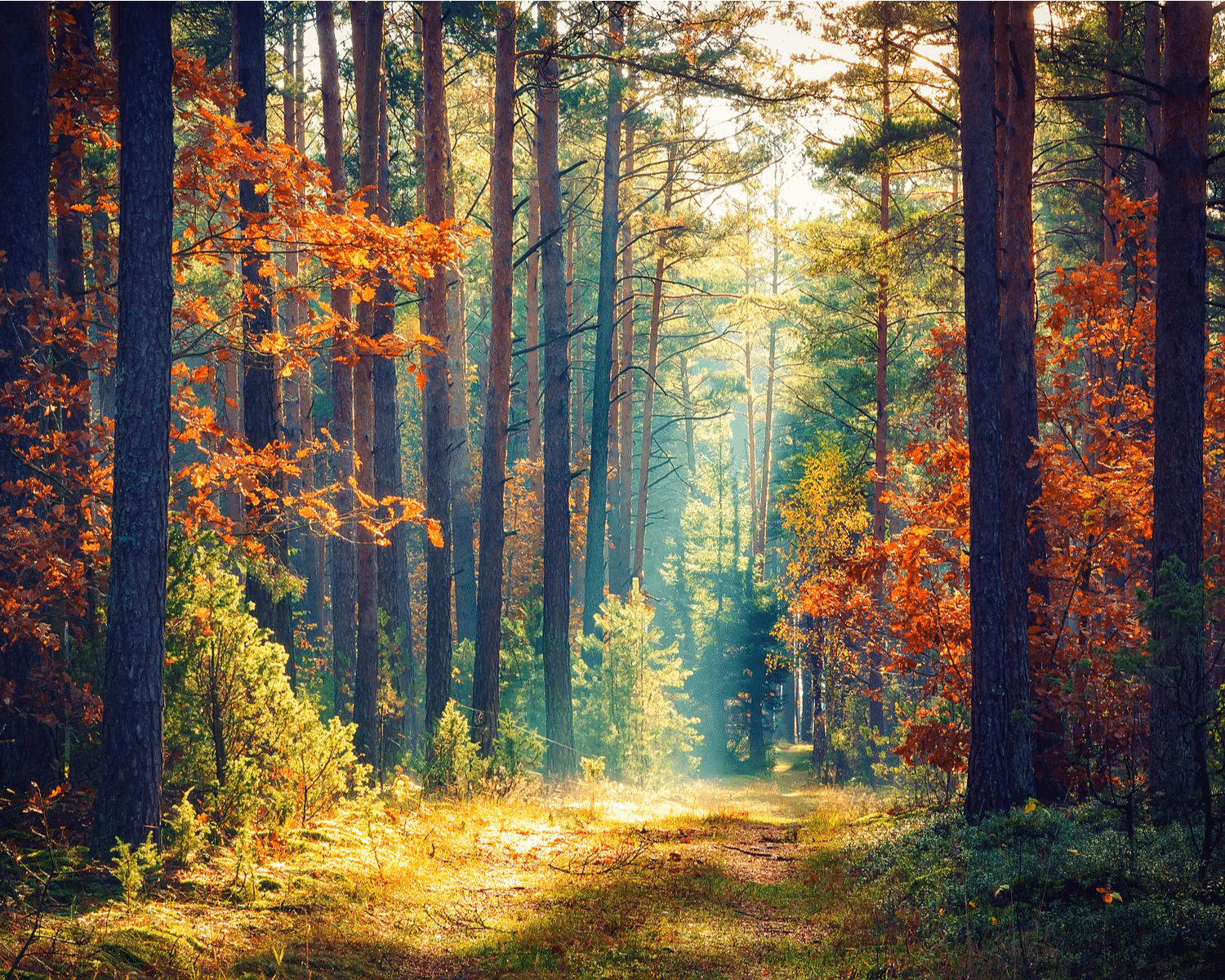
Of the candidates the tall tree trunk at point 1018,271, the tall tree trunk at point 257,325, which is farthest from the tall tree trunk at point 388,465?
the tall tree trunk at point 1018,271

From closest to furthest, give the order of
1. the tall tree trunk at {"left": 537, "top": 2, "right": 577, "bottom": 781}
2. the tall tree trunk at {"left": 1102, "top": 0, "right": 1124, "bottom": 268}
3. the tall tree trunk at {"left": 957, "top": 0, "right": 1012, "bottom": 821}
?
the tall tree trunk at {"left": 957, "top": 0, "right": 1012, "bottom": 821} → the tall tree trunk at {"left": 1102, "top": 0, "right": 1124, "bottom": 268} → the tall tree trunk at {"left": 537, "top": 2, "right": 577, "bottom": 781}

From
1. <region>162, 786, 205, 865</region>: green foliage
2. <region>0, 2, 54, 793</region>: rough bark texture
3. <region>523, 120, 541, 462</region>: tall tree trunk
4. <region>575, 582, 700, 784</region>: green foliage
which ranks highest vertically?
<region>523, 120, 541, 462</region>: tall tree trunk

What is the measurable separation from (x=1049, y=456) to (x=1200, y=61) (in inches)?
173

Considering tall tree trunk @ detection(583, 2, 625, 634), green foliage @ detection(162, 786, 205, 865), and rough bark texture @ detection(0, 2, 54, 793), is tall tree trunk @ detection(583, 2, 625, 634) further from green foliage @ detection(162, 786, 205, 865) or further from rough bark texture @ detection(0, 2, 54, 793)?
green foliage @ detection(162, 786, 205, 865)

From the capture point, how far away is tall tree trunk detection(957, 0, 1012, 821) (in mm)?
8984

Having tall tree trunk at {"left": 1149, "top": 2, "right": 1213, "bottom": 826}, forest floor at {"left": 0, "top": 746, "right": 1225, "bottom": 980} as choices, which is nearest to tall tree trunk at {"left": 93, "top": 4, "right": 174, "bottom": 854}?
forest floor at {"left": 0, "top": 746, "right": 1225, "bottom": 980}

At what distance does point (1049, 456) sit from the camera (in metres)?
11.0

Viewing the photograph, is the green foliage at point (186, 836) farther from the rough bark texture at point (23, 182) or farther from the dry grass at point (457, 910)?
the rough bark texture at point (23, 182)

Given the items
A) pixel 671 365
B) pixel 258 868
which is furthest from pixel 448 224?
pixel 671 365

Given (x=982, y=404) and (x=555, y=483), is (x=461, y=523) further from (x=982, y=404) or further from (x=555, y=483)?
(x=982, y=404)

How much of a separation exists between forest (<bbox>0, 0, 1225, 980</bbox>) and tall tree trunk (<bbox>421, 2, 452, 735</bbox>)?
0.08 metres

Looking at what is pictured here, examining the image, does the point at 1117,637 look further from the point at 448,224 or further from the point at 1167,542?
the point at 448,224

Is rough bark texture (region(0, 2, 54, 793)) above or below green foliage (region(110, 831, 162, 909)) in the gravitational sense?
above

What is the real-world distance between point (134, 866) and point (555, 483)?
38.1ft
